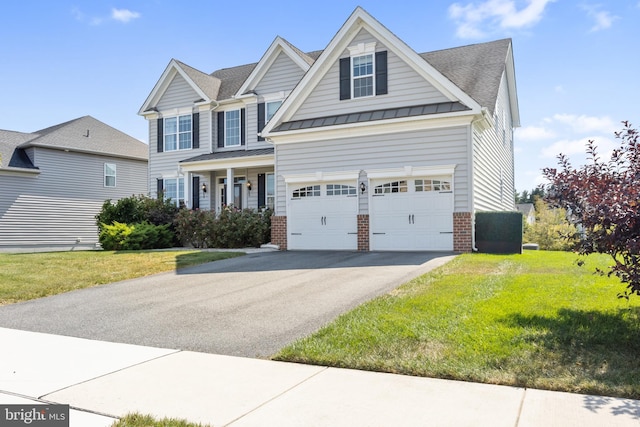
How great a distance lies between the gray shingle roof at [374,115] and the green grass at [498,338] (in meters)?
7.64

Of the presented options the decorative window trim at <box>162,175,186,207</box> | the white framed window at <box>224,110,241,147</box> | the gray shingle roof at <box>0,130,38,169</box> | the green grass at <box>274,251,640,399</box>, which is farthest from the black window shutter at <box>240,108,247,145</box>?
the green grass at <box>274,251,640,399</box>

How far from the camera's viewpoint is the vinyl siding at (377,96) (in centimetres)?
1489

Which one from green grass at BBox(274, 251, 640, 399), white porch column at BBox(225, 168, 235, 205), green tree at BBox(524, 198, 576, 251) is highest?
white porch column at BBox(225, 168, 235, 205)

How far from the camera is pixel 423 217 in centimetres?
1434

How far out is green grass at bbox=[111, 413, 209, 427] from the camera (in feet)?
10.9

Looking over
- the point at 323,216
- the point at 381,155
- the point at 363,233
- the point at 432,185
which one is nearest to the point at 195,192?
the point at 323,216

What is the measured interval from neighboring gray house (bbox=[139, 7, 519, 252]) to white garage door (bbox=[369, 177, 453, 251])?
3 cm

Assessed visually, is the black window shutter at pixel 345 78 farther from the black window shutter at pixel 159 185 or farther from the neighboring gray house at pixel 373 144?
the black window shutter at pixel 159 185

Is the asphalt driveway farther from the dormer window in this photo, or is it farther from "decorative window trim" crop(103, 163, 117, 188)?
"decorative window trim" crop(103, 163, 117, 188)

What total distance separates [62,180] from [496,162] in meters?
22.9

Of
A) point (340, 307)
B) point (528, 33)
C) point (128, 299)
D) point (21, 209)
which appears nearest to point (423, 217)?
point (528, 33)

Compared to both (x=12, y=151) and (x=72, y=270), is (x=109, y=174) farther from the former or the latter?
(x=72, y=270)

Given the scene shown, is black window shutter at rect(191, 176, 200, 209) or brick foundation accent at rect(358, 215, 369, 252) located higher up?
black window shutter at rect(191, 176, 200, 209)

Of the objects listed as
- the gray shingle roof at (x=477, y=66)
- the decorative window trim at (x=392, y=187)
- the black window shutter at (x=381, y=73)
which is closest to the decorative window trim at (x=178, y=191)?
the decorative window trim at (x=392, y=187)
